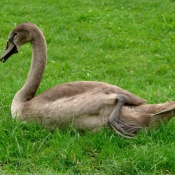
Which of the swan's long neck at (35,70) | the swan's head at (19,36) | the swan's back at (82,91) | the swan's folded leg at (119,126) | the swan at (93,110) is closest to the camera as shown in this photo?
the swan's folded leg at (119,126)

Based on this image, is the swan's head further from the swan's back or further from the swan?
the swan's back

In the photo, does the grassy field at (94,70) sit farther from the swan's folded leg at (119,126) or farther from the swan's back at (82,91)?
the swan's back at (82,91)

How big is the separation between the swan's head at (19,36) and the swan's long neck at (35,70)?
0.10 meters

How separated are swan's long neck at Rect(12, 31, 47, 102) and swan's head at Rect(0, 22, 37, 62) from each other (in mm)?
101

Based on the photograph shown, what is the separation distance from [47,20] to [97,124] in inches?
355

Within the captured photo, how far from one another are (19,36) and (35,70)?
1.63ft

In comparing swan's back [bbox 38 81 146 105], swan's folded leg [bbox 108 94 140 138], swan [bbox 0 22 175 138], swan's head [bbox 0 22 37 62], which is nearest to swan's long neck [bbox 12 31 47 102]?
swan's head [bbox 0 22 37 62]

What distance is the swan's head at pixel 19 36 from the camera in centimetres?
657

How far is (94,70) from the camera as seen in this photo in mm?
10703

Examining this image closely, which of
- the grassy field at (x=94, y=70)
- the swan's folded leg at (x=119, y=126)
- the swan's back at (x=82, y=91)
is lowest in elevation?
the grassy field at (x=94, y=70)

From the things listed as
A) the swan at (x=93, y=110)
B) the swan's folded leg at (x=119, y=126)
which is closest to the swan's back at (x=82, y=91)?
the swan at (x=93, y=110)

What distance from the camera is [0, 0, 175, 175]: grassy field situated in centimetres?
491

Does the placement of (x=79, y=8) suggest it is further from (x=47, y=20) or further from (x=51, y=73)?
(x=51, y=73)

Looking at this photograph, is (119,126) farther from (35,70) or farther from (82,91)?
(35,70)
